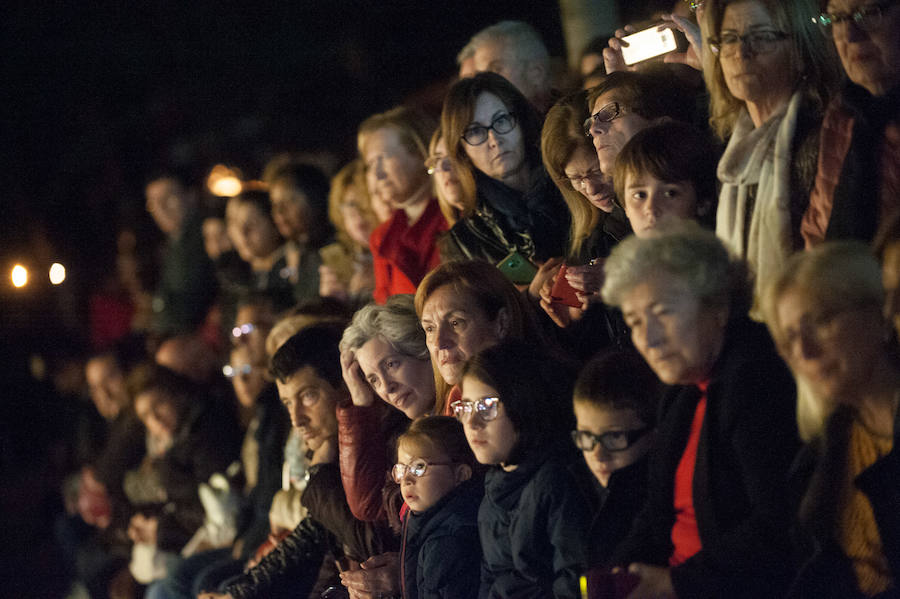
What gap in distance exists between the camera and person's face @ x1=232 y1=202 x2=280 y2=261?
6.40 meters

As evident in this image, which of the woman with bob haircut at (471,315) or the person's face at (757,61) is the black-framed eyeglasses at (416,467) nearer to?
the woman with bob haircut at (471,315)

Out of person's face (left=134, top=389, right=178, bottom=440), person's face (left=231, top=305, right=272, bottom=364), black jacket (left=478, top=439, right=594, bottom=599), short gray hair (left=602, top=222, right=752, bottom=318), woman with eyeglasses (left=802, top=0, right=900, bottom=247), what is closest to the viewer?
woman with eyeglasses (left=802, top=0, right=900, bottom=247)

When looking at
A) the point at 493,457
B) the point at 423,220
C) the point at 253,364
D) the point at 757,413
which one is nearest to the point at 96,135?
the point at 253,364

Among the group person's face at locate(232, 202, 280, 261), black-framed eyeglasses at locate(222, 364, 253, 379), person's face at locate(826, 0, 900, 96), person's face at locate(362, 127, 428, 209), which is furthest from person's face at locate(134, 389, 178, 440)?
person's face at locate(826, 0, 900, 96)

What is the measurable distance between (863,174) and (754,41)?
1.49ft

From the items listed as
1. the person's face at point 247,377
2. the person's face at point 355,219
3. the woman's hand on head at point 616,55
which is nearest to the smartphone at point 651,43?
the woman's hand on head at point 616,55

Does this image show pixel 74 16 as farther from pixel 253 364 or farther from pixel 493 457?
pixel 493 457

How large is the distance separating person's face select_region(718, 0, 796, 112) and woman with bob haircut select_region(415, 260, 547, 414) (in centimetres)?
100

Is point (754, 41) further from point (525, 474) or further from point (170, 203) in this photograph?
point (170, 203)

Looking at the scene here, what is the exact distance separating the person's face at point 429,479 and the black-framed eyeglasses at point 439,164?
107cm

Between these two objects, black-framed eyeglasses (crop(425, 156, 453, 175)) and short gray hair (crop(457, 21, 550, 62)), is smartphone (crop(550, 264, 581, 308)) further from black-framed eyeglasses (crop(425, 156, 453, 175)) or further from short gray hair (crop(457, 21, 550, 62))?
short gray hair (crop(457, 21, 550, 62))

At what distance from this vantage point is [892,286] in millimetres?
2439

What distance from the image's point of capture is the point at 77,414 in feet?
25.8

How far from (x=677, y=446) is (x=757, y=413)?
0.76 ft
